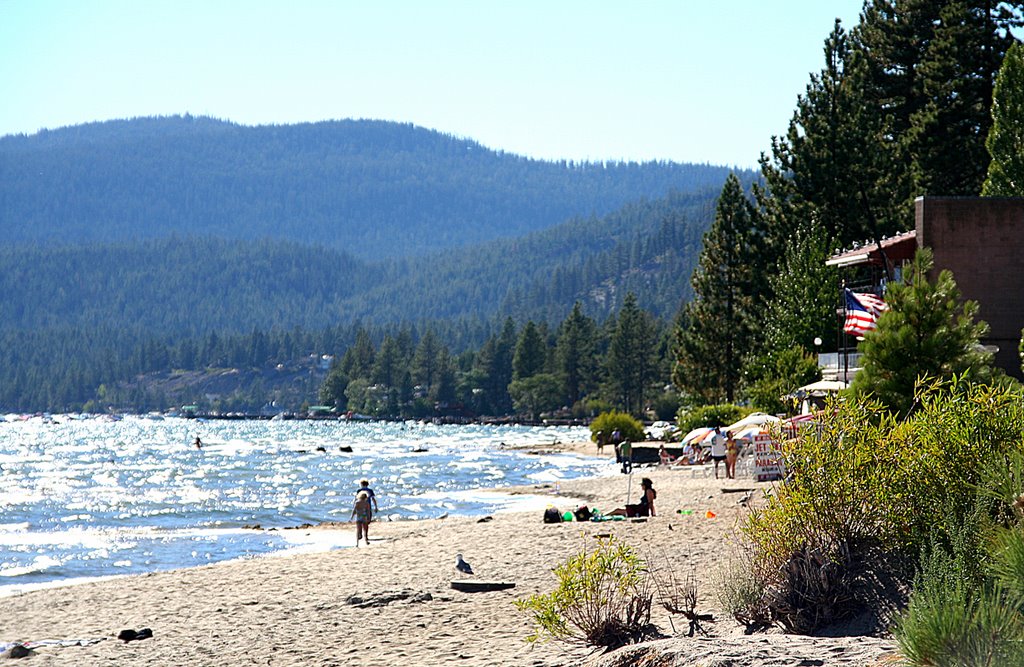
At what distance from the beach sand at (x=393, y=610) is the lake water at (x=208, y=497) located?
4696mm

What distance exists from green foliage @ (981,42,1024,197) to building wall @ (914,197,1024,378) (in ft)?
24.0

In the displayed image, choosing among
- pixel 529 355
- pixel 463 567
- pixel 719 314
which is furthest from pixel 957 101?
pixel 529 355

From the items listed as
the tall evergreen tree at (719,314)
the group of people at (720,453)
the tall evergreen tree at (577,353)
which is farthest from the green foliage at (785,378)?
the tall evergreen tree at (577,353)

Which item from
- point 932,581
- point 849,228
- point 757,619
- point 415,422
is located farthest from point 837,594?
point 415,422

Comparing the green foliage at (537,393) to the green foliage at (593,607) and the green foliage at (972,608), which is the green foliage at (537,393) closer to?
the green foliage at (593,607)

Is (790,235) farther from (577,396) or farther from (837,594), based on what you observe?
(577,396)


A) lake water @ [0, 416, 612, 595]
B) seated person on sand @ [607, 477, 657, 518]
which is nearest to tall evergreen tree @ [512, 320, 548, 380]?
lake water @ [0, 416, 612, 595]

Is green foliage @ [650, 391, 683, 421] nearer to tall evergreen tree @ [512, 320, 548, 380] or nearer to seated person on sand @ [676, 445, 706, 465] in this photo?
tall evergreen tree @ [512, 320, 548, 380]

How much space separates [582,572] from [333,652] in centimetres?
437

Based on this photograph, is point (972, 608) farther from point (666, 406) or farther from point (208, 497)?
point (666, 406)

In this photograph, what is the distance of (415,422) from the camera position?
185m

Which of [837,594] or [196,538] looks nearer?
[837,594]

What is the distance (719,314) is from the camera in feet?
218

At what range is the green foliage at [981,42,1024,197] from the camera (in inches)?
1581
